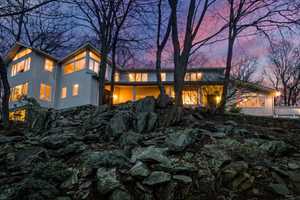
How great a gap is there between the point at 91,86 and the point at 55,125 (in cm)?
1047

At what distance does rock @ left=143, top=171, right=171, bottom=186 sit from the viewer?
3947 mm

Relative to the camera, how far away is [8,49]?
20375 millimetres

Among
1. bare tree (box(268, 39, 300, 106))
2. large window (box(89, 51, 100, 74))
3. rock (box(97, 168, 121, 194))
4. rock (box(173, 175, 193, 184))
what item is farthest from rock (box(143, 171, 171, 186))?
bare tree (box(268, 39, 300, 106))

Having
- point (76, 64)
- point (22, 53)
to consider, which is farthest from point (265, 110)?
point (22, 53)

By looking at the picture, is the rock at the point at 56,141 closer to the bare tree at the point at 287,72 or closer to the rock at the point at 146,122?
the rock at the point at 146,122

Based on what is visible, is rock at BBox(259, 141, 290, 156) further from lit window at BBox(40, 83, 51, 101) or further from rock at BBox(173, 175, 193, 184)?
lit window at BBox(40, 83, 51, 101)

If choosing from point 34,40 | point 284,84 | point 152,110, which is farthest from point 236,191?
point 284,84

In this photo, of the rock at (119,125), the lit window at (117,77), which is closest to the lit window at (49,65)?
the lit window at (117,77)

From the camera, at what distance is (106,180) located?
158 inches

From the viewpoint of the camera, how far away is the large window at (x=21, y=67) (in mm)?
18953

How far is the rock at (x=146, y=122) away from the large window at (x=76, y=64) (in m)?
13.6

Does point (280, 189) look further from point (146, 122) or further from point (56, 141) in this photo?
point (56, 141)

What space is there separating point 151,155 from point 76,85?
15.9 meters

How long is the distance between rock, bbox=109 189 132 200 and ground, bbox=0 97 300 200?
0.02 m
